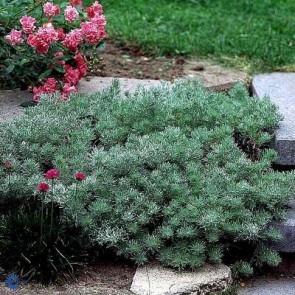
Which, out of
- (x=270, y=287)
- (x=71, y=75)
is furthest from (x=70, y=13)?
(x=270, y=287)

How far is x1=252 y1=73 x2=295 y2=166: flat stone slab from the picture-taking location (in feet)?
15.7

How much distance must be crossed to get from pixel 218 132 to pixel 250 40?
8.19 ft

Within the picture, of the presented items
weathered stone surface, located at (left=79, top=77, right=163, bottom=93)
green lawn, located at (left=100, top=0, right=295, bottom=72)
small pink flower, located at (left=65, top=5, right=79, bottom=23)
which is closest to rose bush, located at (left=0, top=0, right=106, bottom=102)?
small pink flower, located at (left=65, top=5, right=79, bottom=23)

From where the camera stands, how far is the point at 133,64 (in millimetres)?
6574

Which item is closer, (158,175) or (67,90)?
(158,175)

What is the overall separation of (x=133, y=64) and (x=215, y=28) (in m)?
1.13

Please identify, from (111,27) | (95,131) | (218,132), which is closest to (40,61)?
(95,131)

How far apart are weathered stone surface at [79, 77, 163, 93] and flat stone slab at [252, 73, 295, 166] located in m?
0.69

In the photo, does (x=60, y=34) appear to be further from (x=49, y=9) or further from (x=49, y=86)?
(x=49, y=86)

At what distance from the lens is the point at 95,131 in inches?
193

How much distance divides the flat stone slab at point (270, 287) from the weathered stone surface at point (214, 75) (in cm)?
187

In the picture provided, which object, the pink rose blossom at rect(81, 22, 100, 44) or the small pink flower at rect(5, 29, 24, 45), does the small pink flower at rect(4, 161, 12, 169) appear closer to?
the small pink flower at rect(5, 29, 24, 45)

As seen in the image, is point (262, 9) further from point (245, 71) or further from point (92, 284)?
point (92, 284)

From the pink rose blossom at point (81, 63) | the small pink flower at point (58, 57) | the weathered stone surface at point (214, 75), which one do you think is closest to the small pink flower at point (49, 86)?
the small pink flower at point (58, 57)
